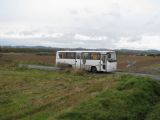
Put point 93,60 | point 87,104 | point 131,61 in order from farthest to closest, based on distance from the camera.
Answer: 1. point 131,61
2. point 93,60
3. point 87,104

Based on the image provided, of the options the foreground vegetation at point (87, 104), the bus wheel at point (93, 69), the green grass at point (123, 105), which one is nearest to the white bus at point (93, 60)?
the bus wheel at point (93, 69)

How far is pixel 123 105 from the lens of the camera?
19.3 m

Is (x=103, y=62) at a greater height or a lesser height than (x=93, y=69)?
greater

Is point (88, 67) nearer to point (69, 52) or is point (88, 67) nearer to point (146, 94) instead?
point (69, 52)

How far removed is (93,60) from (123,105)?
2400 cm

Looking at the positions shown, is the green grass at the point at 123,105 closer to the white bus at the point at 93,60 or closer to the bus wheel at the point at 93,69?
the white bus at the point at 93,60

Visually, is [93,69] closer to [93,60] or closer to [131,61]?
[93,60]

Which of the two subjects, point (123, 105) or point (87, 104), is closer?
point (87, 104)

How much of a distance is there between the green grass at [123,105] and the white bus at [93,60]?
16.4 metres

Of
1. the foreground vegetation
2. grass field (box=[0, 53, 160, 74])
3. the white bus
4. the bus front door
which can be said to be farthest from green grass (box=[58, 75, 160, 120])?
grass field (box=[0, 53, 160, 74])

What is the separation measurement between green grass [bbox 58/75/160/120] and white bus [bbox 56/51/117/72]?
1639cm

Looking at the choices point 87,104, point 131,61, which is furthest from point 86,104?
point 131,61

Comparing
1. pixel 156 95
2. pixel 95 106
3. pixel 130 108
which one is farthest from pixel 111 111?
pixel 156 95

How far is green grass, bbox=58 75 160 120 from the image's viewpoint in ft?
52.5
